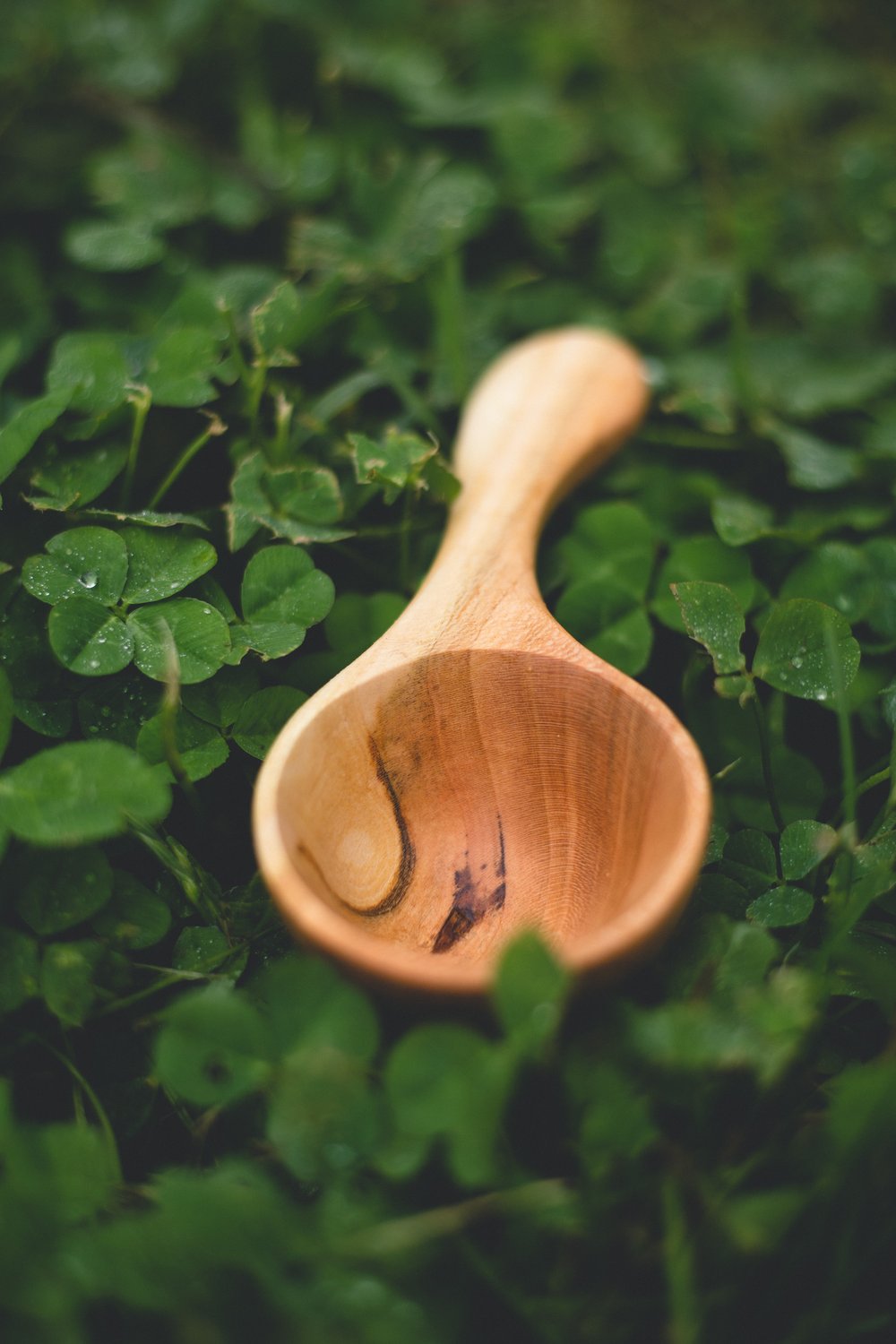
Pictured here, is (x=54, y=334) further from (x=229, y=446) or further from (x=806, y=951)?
(x=806, y=951)

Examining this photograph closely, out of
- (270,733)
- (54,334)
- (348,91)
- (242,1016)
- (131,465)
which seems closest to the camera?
(242,1016)

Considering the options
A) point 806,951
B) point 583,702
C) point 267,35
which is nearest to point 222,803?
point 583,702

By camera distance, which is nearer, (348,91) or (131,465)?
(131,465)

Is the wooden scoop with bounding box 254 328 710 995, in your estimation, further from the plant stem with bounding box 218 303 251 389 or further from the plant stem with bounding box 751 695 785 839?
the plant stem with bounding box 218 303 251 389

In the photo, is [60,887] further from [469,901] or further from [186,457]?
[186,457]

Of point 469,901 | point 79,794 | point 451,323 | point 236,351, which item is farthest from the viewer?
point 451,323

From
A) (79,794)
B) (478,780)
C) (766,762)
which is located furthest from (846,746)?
(79,794)
